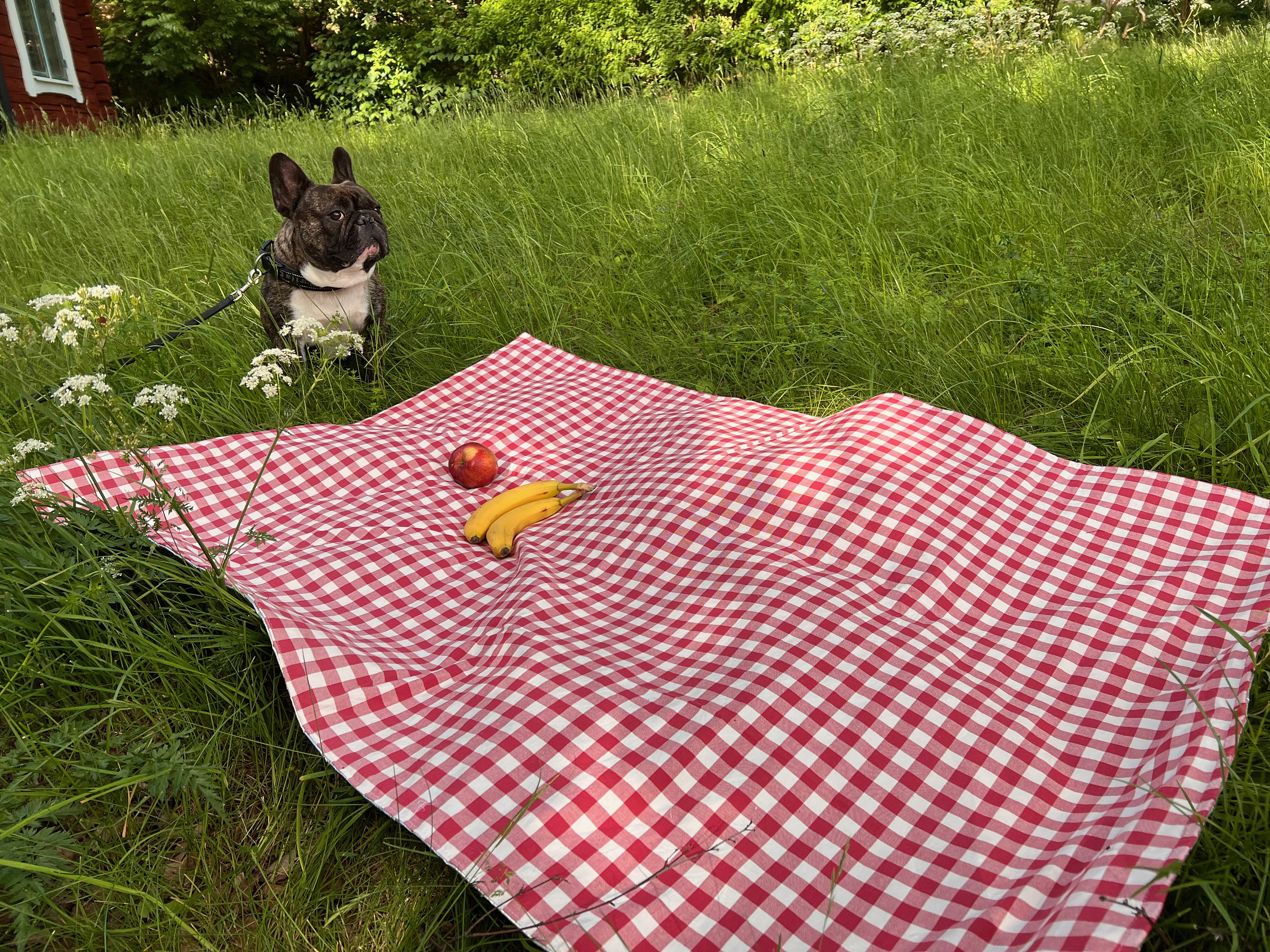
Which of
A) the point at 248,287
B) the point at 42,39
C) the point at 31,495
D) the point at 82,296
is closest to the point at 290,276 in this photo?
the point at 248,287

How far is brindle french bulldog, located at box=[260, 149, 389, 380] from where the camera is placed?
2896mm

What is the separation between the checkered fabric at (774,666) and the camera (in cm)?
139

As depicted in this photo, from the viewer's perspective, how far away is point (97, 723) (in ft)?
5.60

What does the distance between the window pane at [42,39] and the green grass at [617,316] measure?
6674 millimetres

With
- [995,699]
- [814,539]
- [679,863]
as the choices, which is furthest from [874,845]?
[814,539]

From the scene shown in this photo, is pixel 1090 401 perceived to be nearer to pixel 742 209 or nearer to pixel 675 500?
pixel 675 500

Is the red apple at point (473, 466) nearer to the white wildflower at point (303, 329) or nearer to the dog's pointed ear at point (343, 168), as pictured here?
the white wildflower at point (303, 329)

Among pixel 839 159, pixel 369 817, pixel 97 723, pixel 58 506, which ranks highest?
pixel 839 159

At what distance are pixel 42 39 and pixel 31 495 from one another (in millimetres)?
12943

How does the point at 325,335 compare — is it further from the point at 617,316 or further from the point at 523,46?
the point at 523,46

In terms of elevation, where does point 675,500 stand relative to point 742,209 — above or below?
below

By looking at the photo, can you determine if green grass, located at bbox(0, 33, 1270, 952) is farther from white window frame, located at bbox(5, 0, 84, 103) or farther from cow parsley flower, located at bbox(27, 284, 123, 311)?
white window frame, located at bbox(5, 0, 84, 103)

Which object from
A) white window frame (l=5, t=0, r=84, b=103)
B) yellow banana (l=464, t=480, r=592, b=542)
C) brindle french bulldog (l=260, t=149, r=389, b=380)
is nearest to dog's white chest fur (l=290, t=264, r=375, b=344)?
brindle french bulldog (l=260, t=149, r=389, b=380)

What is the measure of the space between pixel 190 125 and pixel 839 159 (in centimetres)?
647
